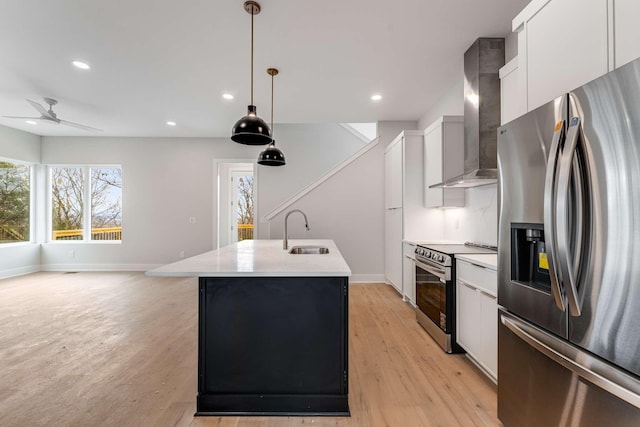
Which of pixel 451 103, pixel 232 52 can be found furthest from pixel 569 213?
pixel 451 103

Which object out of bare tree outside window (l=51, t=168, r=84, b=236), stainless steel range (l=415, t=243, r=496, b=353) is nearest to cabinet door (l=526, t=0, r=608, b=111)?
stainless steel range (l=415, t=243, r=496, b=353)

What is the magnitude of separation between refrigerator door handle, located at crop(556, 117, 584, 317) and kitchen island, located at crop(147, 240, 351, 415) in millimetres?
1056

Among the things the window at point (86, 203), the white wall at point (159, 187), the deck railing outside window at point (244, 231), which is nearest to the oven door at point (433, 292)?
the white wall at point (159, 187)

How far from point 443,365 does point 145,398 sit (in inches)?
85.2

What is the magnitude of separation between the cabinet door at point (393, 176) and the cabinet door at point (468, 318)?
199 centimetres

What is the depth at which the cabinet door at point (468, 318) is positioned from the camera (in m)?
2.28

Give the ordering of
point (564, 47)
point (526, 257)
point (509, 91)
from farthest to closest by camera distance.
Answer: point (509, 91) → point (526, 257) → point (564, 47)

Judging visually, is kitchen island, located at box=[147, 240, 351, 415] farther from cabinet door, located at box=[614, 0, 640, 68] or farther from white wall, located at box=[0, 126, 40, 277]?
white wall, located at box=[0, 126, 40, 277]

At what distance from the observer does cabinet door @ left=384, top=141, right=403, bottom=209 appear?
4.39 metres

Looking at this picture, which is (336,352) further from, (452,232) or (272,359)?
(452,232)

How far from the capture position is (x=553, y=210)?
1168 mm

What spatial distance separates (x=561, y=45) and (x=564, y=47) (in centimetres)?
2

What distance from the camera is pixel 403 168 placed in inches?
165

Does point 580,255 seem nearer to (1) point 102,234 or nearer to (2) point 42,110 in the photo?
(2) point 42,110
